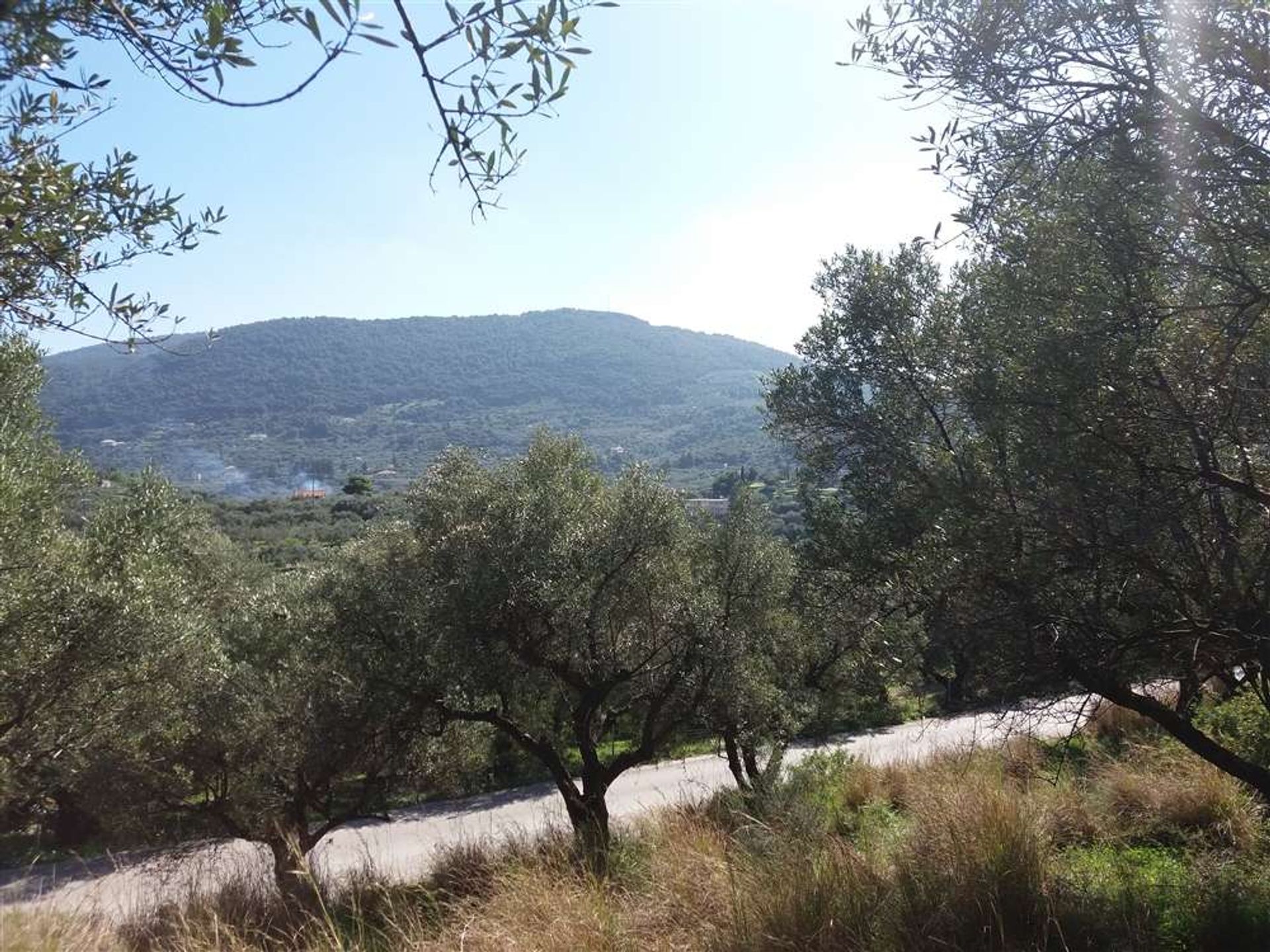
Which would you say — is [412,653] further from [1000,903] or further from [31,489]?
[1000,903]

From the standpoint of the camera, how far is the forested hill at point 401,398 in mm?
111000

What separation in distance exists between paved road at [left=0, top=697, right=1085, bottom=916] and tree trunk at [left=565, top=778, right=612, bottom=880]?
0.40 metres

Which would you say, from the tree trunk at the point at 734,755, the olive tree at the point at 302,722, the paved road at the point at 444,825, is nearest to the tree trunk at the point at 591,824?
the paved road at the point at 444,825

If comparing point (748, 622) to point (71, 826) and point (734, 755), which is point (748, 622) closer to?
point (734, 755)

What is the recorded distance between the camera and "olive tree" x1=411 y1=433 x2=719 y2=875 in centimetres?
927

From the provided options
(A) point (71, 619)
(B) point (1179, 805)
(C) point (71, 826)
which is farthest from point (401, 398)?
(B) point (1179, 805)

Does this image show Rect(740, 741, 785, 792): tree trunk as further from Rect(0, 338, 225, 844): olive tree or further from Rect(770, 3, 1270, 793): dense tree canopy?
Rect(0, 338, 225, 844): olive tree

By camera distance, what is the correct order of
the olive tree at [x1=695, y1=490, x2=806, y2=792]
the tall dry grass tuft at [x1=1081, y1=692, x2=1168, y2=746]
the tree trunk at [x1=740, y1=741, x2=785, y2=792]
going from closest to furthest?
the tree trunk at [x1=740, y1=741, x2=785, y2=792]
the olive tree at [x1=695, y1=490, x2=806, y2=792]
the tall dry grass tuft at [x1=1081, y1=692, x2=1168, y2=746]

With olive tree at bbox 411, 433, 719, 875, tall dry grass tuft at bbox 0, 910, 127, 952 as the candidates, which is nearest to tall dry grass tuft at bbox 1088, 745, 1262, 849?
olive tree at bbox 411, 433, 719, 875

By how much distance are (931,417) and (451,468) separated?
21.3ft

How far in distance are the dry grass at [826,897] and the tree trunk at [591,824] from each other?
6.6 inches

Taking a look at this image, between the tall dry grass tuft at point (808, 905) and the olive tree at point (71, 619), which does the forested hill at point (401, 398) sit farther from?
the tall dry grass tuft at point (808, 905)

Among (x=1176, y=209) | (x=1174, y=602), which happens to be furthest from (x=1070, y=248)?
(x=1174, y=602)

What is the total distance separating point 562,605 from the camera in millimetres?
9281
